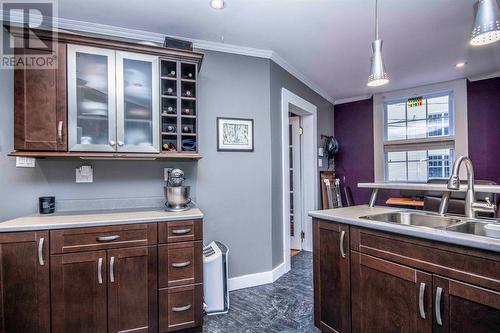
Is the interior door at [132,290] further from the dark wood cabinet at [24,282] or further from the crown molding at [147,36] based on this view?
the crown molding at [147,36]

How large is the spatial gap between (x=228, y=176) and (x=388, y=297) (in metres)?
1.71

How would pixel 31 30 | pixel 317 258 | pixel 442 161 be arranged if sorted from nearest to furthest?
pixel 31 30, pixel 317 258, pixel 442 161

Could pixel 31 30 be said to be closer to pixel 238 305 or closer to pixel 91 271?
pixel 91 271

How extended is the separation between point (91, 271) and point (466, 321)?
214 cm

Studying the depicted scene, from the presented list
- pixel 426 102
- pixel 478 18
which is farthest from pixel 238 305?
pixel 426 102

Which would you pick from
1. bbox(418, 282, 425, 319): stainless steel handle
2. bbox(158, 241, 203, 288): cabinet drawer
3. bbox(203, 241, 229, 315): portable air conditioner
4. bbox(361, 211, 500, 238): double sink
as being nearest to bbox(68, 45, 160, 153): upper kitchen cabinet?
bbox(158, 241, 203, 288): cabinet drawer

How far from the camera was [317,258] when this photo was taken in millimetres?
1921

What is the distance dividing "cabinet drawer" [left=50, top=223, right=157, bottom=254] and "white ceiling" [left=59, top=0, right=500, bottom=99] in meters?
1.73

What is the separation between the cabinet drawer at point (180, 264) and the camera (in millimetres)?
1865

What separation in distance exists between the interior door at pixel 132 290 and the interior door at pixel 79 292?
0.18 feet

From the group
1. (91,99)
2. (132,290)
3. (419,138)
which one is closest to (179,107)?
(91,99)

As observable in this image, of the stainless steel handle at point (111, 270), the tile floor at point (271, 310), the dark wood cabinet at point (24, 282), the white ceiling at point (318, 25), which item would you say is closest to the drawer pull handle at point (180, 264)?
the stainless steel handle at point (111, 270)

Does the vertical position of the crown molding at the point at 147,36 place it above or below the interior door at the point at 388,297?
above

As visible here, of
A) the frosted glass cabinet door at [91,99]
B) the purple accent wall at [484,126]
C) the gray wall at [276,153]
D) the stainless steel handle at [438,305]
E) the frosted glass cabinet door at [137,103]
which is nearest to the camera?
the stainless steel handle at [438,305]
